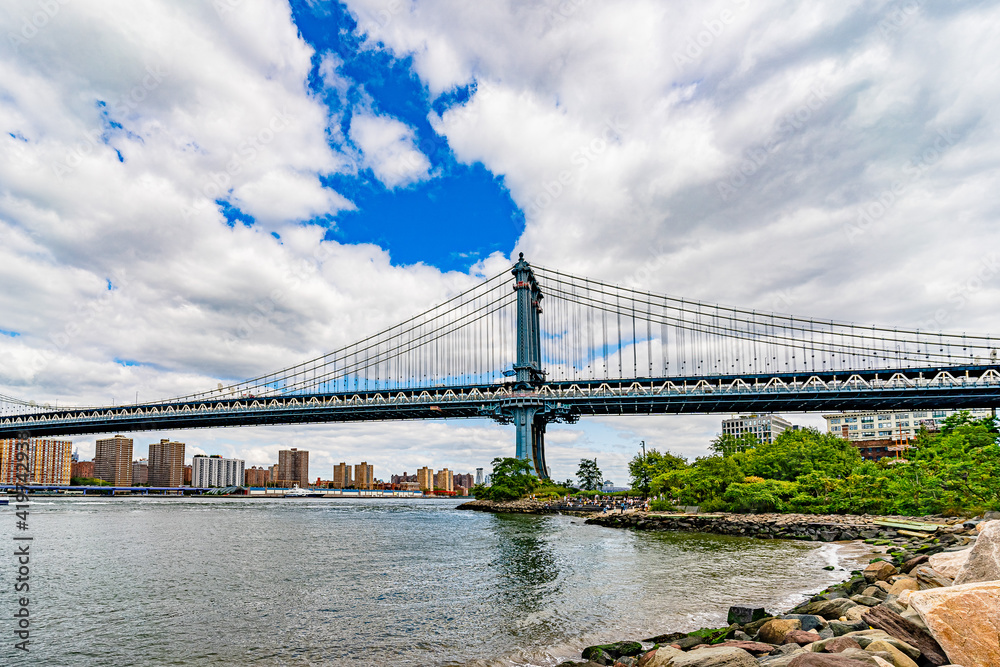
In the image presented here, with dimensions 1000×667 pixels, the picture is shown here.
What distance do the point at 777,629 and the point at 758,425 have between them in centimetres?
17709

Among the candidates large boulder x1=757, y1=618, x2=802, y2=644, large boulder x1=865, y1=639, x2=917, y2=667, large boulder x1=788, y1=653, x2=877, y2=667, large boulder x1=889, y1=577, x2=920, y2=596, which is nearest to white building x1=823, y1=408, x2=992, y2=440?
large boulder x1=889, y1=577, x2=920, y2=596

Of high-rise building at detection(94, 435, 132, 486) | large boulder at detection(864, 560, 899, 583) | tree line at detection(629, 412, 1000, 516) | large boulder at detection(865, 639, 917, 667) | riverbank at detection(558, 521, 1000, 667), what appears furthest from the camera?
high-rise building at detection(94, 435, 132, 486)

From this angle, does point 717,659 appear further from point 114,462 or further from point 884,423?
point 114,462

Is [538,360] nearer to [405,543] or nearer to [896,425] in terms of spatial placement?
[405,543]

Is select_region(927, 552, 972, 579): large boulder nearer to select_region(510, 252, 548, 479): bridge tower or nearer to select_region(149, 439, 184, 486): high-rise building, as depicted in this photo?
select_region(510, 252, 548, 479): bridge tower

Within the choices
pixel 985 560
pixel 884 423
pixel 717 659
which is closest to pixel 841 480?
pixel 985 560

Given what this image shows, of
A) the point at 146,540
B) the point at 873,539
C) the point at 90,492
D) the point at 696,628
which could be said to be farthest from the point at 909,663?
the point at 90,492

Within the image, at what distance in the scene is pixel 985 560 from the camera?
9.96 meters

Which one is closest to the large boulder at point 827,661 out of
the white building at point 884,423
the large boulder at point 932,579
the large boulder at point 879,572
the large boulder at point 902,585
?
the large boulder at point 932,579

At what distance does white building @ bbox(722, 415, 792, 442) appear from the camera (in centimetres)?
16875

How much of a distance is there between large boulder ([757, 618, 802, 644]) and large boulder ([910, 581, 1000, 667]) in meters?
3.36

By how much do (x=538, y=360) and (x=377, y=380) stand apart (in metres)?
30.1

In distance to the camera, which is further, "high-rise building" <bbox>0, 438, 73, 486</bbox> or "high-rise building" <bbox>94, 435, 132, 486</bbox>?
"high-rise building" <bbox>94, 435, 132, 486</bbox>

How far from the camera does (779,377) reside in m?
75.8
